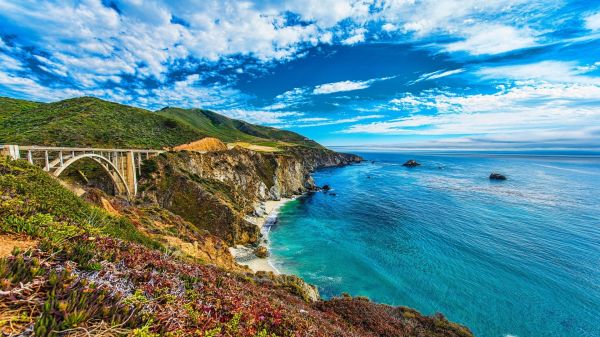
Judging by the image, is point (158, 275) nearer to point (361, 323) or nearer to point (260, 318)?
point (260, 318)

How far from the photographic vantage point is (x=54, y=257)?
4086 mm

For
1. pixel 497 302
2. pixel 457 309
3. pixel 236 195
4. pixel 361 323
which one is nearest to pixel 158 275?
pixel 361 323

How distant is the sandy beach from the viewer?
94.3ft

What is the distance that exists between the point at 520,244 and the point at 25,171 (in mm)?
47925

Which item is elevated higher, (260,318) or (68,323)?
(68,323)

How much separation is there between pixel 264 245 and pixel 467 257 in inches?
1035

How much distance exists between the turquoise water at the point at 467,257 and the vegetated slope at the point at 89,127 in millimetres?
38931

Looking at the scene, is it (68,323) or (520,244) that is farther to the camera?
(520,244)

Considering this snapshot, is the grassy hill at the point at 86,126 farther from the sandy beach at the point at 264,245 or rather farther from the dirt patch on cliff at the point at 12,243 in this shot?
the dirt patch on cliff at the point at 12,243

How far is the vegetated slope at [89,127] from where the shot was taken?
144ft

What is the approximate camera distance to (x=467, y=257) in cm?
3017

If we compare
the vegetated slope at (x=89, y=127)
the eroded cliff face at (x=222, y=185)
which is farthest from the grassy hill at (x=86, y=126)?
the eroded cliff face at (x=222, y=185)

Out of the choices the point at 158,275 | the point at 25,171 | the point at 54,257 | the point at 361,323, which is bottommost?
the point at 361,323

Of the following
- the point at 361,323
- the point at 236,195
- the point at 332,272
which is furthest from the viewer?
the point at 236,195
